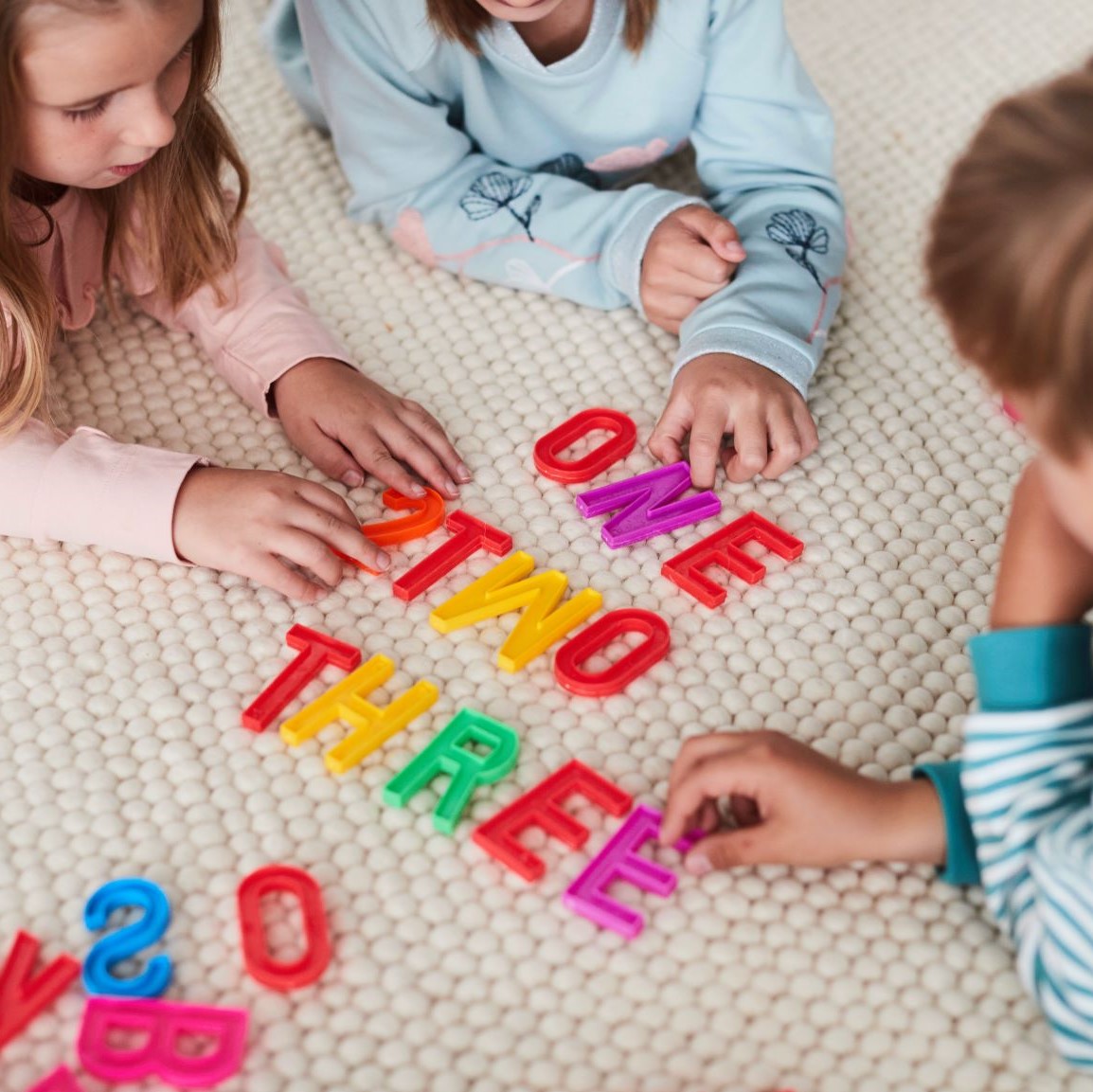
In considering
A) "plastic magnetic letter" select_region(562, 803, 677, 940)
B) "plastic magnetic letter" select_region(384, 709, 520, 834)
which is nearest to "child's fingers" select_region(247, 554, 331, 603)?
"plastic magnetic letter" select_region(384, 709, 520, 834)

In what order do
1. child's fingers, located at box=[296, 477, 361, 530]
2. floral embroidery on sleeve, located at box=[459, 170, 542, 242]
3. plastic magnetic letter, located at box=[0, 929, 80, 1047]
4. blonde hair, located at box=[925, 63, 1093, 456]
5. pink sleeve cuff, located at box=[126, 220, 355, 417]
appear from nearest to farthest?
blonde hair, located at box=[925, 63, 1093, 456]
plastic magnetic letter, located at box=[0, 929, 80, 1047]
child's fingers, located at box=[296, 477, 361, 530]
pink sleeve cuff, located at box=[126, 220, 355, 417]
floral embroidery on sleeve, located at box=[459, 170, 542, 242]

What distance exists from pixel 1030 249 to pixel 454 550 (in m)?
0.42

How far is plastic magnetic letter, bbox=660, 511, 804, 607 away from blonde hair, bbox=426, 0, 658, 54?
37 cm

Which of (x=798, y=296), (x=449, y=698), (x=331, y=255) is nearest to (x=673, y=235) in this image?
(x=798, y=296)

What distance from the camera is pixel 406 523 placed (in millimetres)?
866

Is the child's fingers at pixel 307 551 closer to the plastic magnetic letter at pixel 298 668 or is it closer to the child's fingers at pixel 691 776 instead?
the plastic magnetic letter at pixel 298 668

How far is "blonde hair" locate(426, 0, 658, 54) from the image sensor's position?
0.98 m

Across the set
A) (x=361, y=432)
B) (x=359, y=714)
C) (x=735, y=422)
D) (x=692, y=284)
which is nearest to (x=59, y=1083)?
(x=359, y=714)

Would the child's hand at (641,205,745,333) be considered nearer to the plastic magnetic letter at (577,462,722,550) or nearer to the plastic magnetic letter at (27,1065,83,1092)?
the plastic magnetic letter at (577,462,722,550)

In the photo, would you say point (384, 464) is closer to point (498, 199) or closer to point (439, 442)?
point (439, 442)

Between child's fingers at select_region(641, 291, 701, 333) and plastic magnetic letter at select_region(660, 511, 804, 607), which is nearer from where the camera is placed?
plastic magnetic letter at select_region(660, 511, 804, 607)

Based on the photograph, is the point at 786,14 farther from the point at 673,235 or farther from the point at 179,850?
the point at 179,850

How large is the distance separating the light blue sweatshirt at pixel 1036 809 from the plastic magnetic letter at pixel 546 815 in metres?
0.16

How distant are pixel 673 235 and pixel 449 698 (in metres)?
0.40
